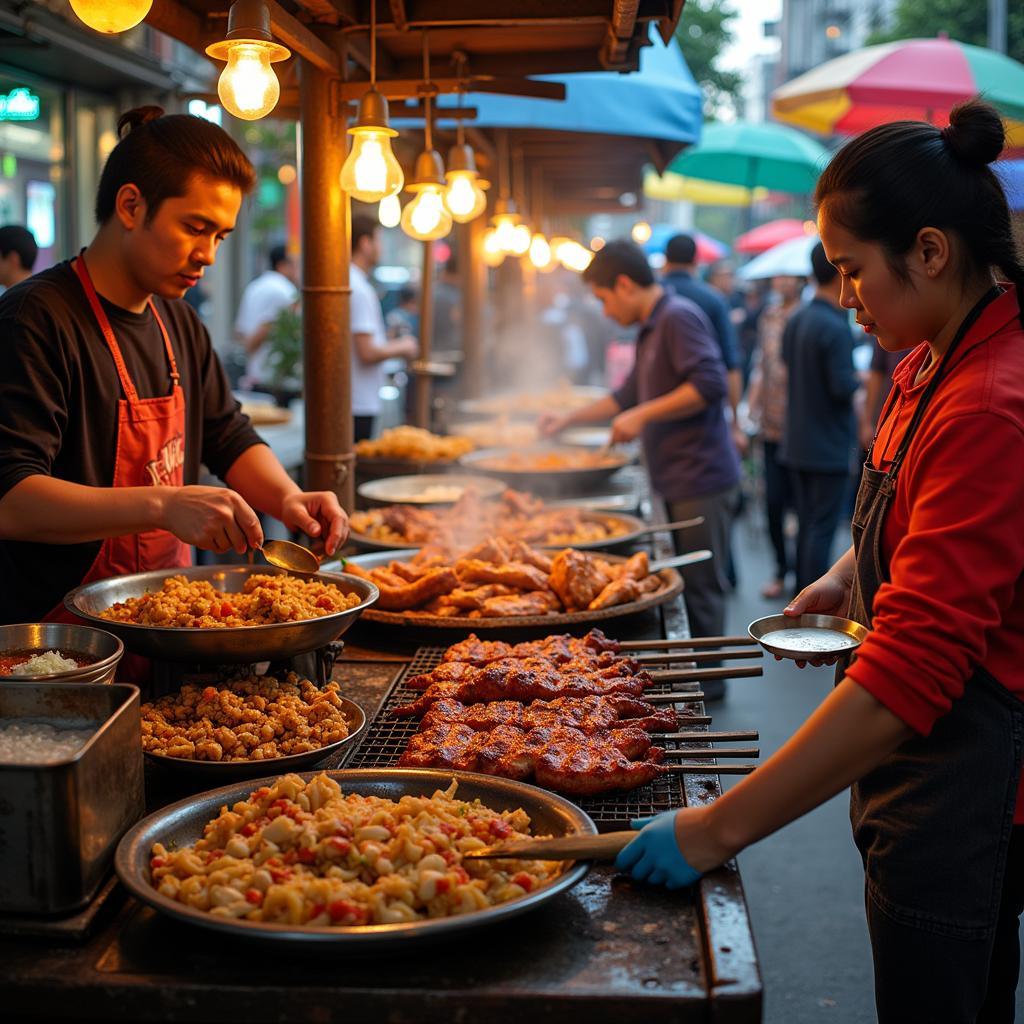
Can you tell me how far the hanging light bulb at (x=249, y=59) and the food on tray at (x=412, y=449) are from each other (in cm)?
332

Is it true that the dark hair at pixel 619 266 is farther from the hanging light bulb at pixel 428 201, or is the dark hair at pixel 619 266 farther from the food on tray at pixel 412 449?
the hanging light bulb at pixel 428 201

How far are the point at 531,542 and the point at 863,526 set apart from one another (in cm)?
232

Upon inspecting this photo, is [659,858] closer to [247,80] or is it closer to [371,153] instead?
[247,80]

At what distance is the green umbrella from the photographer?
565 inches

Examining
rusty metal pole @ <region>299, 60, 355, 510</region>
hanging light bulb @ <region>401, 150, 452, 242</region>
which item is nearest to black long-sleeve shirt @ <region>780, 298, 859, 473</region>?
hanging light bulb @ <region>401, 150, 452, 242</region>

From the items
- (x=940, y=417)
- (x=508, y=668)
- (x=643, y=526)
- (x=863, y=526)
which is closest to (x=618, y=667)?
(x=508, y=668)

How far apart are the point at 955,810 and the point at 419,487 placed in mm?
3852

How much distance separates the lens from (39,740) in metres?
1.85

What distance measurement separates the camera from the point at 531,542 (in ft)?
14.7

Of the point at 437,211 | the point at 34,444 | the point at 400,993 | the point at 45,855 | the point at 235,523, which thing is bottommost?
the point at 400,993

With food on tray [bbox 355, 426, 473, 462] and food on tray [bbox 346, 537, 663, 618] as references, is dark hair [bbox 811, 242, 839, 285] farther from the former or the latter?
food on tray [bbox 346, 537, 663, 618]

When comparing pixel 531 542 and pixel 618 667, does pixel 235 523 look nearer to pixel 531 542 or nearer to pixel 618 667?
pixel 618 667

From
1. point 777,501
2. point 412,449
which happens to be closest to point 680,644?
point 412,449

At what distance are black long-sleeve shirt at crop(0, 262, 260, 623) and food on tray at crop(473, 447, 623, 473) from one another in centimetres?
273
